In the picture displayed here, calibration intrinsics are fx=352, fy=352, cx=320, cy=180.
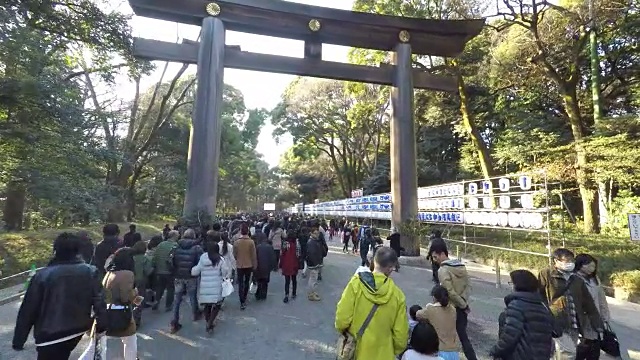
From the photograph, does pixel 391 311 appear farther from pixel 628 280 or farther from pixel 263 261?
pixel 628 280

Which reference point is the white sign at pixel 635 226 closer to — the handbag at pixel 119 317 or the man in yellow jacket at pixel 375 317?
the man in yellow jacket at pixel 375 317

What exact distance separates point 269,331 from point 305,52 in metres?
9.61

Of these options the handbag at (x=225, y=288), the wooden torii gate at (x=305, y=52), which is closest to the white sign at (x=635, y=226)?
the wooden torii gate at (x=305, y=52)

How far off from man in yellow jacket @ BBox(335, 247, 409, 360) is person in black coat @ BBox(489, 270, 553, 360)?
2.53 feet

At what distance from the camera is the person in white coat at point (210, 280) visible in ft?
16.9

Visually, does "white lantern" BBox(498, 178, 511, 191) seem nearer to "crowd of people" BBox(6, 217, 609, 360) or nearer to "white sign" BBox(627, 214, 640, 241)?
"white sign" BBox(627, 214, 640, 241)

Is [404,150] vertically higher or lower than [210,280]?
higher

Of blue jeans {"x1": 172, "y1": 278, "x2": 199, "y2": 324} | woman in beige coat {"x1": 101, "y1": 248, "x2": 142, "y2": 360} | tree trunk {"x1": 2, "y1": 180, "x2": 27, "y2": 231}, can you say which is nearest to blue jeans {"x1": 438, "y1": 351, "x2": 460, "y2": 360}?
woman in beige coat {"x1": 101, "y1": 248, "x2": 142, "y2": 360}

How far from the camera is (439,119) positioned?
21750 millimetres

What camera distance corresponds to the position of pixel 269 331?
205 inches

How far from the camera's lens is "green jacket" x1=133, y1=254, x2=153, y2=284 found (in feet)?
18.2

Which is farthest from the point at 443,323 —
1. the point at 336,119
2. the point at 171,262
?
the point at 336,119

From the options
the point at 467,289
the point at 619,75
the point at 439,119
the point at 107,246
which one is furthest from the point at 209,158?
the point at 619,75

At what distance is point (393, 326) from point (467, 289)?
5.77 ft
